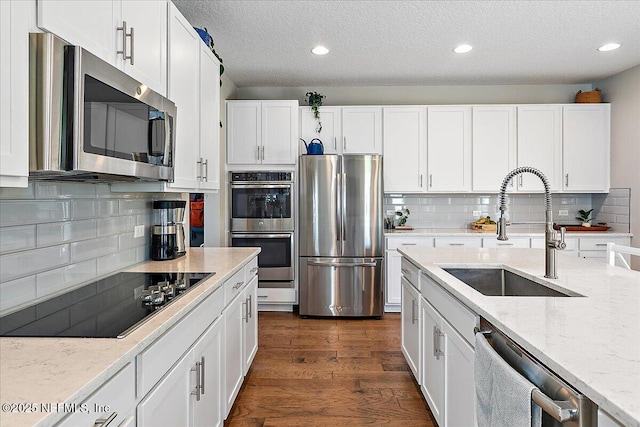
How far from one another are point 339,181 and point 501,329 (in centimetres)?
305

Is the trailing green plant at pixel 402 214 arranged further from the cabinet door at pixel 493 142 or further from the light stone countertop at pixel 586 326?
the light stone countertop at pixel 586 326

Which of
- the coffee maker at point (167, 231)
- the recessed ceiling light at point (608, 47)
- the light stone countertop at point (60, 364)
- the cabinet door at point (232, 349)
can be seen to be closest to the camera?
the light stone countertop at point (60, 364)

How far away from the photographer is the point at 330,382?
9.07 feet

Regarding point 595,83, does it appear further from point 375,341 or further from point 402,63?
point 375,341

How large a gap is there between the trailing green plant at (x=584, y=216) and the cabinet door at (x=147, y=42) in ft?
15.5

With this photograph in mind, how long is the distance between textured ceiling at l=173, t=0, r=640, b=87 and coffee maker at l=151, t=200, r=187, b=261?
1.42 metres

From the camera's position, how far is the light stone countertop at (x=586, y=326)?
0.81 metres

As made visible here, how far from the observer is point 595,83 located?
4.73m

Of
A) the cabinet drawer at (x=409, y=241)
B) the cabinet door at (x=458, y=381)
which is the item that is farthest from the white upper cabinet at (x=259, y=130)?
the cabinet door at (x=458, y=381)

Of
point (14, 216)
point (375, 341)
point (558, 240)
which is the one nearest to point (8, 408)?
point (14, 216)

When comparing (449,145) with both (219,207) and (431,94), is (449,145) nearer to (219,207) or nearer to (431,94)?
(431,94)

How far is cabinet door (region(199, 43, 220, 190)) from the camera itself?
265 cm

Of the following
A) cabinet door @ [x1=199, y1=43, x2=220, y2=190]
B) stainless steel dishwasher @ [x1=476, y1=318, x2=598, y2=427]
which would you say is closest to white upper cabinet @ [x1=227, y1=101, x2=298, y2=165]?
cabinet door @ [x1=199, y1=43, x2=220, y2=190]

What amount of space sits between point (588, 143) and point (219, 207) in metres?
4.13
